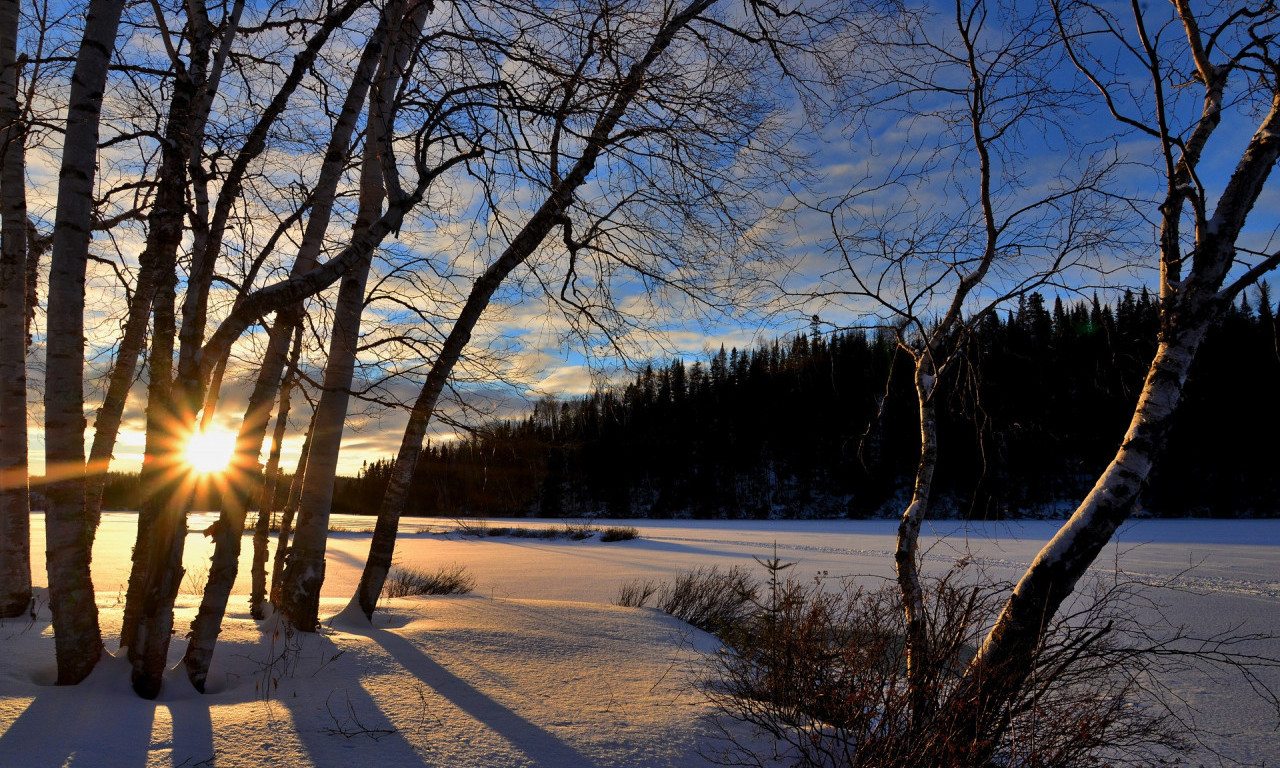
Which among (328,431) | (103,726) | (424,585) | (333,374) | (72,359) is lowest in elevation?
(424,585)

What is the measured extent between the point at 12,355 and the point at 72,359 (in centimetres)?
278

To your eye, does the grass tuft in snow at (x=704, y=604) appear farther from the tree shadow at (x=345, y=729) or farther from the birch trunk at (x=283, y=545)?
the tree shadow at (x=345, y=729)

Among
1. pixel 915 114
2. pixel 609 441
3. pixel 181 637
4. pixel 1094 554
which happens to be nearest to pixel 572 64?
pixel 915 114

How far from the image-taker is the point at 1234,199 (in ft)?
11.7

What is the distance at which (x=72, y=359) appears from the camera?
3174mm

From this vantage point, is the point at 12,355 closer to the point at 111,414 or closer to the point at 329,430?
the point at 111,414

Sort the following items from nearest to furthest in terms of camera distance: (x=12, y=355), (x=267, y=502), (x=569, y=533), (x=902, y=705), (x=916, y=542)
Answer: (x=902, y=705), (x=916, y=542), (x=12, y=355), (x=267, y=502), (x=569, y=533)

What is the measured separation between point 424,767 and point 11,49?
19.3ft

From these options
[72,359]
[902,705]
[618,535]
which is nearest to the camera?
[902,705]

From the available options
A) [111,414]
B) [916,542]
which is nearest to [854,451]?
[916,542]

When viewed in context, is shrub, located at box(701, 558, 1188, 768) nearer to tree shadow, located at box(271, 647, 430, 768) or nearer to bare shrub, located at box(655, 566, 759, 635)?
tree shadow, located at box(271, 647, 430, 768)

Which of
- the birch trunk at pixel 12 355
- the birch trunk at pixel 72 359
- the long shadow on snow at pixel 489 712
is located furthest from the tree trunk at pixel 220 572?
the birch trunk at pixel 12 355

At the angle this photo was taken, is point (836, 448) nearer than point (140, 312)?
No

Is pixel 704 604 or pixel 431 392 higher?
pixel 431 392
